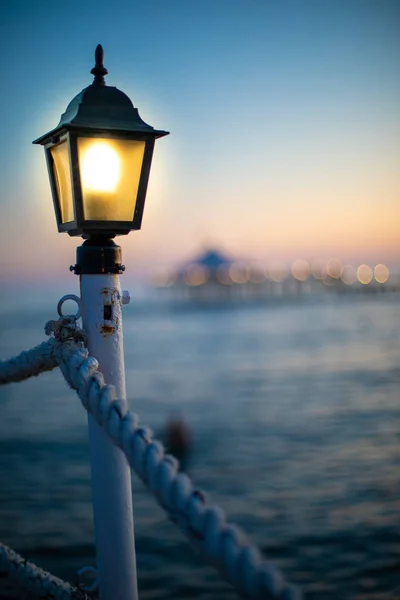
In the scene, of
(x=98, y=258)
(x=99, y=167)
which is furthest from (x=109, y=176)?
(x=98, y=258)

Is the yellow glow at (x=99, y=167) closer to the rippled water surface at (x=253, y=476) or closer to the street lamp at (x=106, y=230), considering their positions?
the street lamp at (x=106, y=230)

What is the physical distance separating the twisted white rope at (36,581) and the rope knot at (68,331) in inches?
35.0

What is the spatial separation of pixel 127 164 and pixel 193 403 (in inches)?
392

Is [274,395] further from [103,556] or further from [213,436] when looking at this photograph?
[103,556]

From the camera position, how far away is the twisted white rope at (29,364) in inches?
90.4

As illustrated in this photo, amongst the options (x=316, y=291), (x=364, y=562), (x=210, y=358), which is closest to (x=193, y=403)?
(x=364, y=562)

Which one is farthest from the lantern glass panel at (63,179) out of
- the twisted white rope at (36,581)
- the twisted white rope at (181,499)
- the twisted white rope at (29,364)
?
the twisted white rope at (36,581)

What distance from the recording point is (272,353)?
21219mm

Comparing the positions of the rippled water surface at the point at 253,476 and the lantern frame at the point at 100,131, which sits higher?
the lantern frame at the point at 100,131

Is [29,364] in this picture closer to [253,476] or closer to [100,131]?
[100,131]

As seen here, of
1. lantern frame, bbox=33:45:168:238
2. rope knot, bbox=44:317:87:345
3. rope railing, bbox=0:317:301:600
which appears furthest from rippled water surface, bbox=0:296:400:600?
lantern frame, bbox=33:45:168:238

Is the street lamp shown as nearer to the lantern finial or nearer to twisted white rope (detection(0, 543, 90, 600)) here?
the lantern finial

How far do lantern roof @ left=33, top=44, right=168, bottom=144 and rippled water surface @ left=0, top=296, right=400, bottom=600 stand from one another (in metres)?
3.28

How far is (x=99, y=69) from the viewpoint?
89.4 inches
